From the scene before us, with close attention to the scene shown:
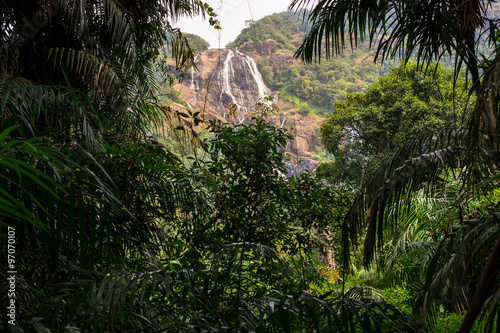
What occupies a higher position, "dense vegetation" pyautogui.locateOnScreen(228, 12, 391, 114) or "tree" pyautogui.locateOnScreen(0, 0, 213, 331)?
"dense vegetation" pyautogui.locateOnScreen(228, 12, 391, 114)

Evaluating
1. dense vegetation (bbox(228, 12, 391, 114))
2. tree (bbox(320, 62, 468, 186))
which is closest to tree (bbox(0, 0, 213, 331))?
tree (bbox(320, 62, 468, 186))

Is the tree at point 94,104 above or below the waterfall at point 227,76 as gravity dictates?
below

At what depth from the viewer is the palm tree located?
1.26 meters

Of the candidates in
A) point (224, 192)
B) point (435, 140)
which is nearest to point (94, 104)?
point (224, 192)

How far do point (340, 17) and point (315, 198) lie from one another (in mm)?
1399

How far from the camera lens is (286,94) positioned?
24.4 m

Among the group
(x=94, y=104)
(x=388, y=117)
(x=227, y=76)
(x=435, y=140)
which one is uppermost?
(x=227, y=76)

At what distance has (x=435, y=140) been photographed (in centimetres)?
170

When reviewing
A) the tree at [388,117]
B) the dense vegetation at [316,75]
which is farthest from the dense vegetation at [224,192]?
the dense vegetation at [316,75]

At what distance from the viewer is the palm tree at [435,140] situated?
4.15ft

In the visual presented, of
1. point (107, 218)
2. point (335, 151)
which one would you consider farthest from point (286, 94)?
point (107, 218)

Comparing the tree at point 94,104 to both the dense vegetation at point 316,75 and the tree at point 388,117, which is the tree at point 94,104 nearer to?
the tree at point 388,117

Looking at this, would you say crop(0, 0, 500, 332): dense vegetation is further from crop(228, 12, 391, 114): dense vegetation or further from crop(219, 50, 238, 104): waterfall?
crop(228, 12, 391, 114): dense vegetation

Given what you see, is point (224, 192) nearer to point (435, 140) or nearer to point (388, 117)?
point (435, 140)
